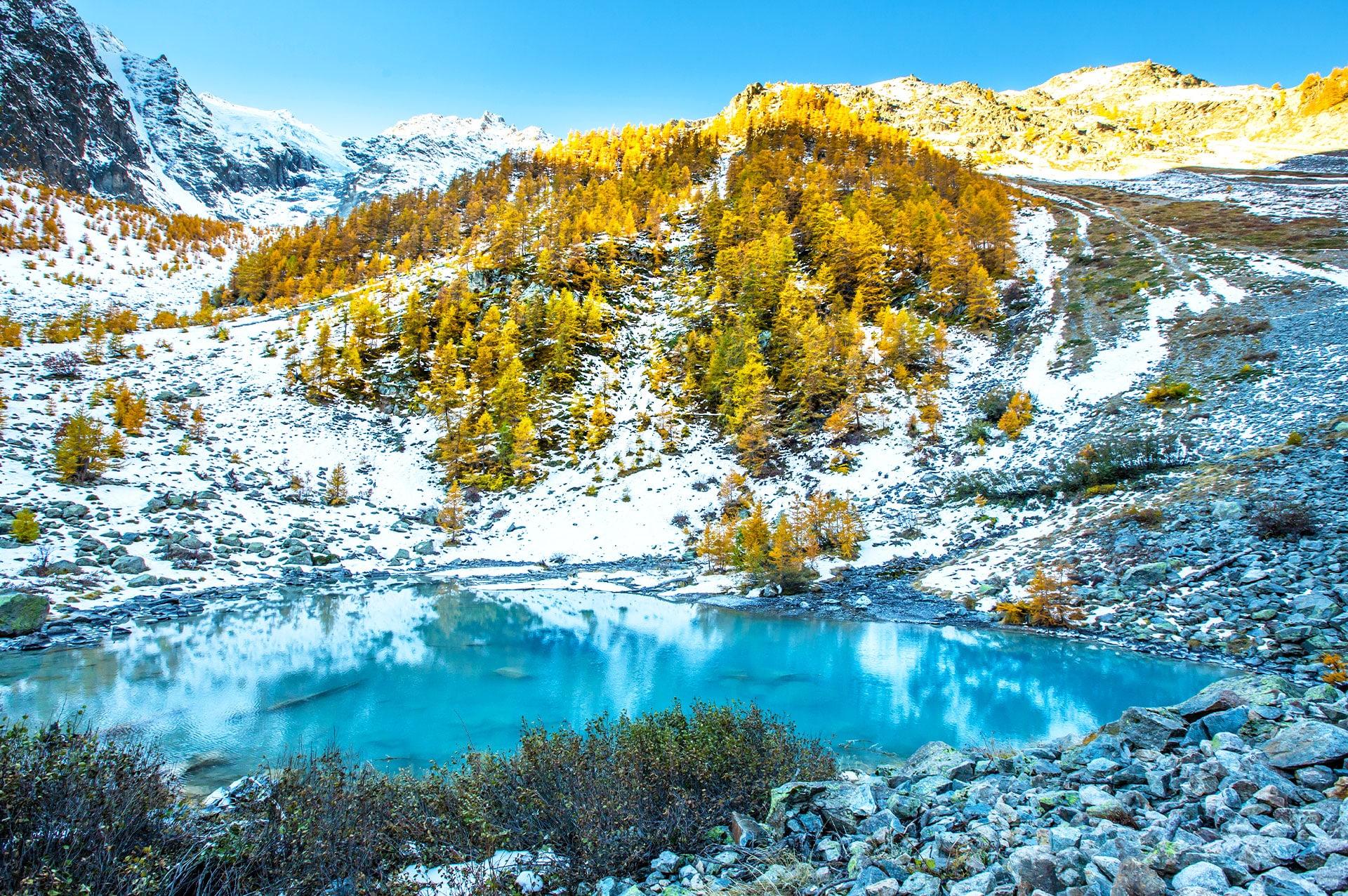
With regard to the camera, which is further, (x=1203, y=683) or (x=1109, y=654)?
(x=1109, y=654)

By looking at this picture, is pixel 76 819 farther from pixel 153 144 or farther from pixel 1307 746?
pixel 153 144

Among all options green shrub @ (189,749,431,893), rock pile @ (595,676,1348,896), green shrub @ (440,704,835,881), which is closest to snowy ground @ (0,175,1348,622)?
rock pile @ (595,676,1348,896)

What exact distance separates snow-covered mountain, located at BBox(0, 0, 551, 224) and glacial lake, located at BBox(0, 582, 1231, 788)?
432 feet

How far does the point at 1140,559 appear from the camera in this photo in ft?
Answer: 61.0

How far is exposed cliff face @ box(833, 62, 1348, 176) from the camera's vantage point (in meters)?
96.6

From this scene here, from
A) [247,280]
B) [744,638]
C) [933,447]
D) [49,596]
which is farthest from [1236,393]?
[247,280]

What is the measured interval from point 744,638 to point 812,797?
14486mm

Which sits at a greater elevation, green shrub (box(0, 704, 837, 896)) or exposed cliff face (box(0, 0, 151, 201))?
exposed cliff face (box(0, 0, 151, 201))

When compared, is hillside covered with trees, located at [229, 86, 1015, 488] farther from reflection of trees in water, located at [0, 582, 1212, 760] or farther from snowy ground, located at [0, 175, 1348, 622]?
reflection of trees in water, located at [0, 582, 1212, 760]

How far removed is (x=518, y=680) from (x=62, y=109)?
166620 mm

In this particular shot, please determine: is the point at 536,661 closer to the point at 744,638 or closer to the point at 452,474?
the point at 744,638

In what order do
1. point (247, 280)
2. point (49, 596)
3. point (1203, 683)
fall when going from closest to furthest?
point (1203, 683) → point (49, 596) → point (247, 280)

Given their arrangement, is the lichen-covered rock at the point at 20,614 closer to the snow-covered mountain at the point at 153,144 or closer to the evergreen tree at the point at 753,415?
the evergreen tree at the point at 753,415

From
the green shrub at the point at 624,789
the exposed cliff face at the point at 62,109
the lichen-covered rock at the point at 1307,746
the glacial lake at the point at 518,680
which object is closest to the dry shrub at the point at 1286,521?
the glacial lake at the point at 518,680
